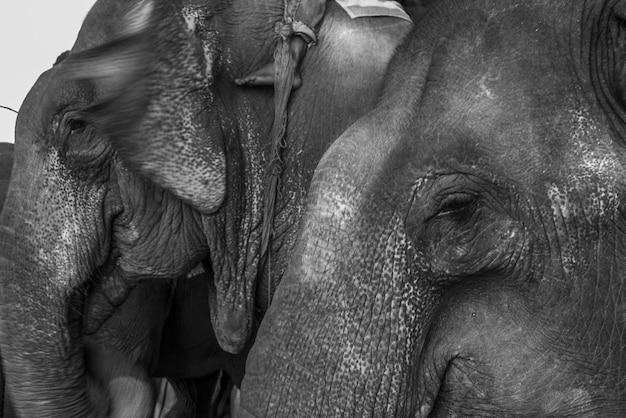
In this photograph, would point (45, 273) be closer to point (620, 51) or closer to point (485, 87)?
point (485, 87)

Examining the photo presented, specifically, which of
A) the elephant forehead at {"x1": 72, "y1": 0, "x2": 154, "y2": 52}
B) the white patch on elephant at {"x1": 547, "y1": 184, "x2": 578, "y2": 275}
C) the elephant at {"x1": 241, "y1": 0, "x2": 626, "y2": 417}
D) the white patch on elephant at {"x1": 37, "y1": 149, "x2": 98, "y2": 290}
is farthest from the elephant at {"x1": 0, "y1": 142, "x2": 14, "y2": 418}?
the white patch on elephant at {"x1": 547, "y1": 184, "x2": 578, "y2": 275}

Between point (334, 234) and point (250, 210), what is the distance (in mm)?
557

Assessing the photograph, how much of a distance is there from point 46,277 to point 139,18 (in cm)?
48

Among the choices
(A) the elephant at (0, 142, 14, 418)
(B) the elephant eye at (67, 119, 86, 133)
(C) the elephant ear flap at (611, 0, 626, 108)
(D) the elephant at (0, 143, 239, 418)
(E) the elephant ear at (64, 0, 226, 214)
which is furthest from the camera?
(A) the elephant at (0, 142, 14, 418)

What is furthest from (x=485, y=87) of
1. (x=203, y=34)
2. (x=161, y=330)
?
(x=161, y=330)

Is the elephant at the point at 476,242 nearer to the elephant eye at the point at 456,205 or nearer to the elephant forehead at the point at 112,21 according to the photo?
the elephant eye at the point at 456,205

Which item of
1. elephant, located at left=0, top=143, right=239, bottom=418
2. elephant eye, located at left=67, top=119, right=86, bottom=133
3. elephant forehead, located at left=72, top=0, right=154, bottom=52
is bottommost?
elephant, located at left=0, top=143, right=239, bottom=418

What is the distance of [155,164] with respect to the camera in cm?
213

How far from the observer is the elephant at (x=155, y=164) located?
6.91ft

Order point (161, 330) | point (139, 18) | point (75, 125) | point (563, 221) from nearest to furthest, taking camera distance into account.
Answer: point (563, 221) → point (139, 18) → point (75, 125) → point (161, 330)

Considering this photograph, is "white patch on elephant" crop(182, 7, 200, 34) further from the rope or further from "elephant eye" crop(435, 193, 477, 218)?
"elephant eye" crop(435, 193, 477, 218)

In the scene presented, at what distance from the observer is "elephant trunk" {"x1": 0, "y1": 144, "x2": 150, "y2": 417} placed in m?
2.24

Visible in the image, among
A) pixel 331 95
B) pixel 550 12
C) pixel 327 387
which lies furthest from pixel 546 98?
pixel 331 95

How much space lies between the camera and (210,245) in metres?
2.21
